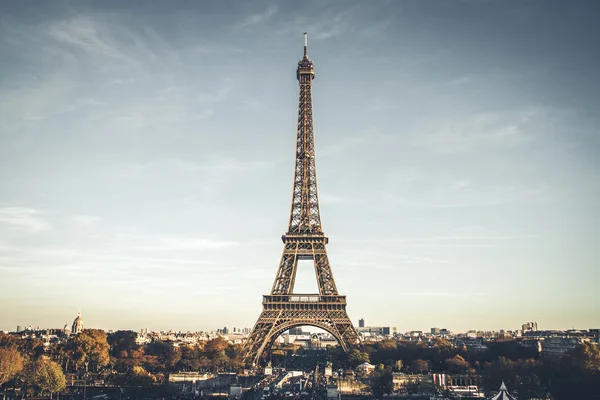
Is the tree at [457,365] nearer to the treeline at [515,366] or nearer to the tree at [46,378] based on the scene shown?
the treeline at [515,366]

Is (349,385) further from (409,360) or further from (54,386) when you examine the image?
(54,386)

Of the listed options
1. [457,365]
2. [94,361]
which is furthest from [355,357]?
[94,361]

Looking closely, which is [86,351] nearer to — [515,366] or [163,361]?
[163,361]

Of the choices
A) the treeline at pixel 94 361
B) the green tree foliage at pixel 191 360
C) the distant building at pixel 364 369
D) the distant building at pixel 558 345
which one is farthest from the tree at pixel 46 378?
the distant building at pixel 558 345

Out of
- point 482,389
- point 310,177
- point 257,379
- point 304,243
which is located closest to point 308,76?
point 310,177

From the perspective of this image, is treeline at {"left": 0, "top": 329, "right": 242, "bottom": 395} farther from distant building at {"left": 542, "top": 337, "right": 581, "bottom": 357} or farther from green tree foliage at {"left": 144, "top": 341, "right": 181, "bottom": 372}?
distant building at {"left": 542, "top": 337, "right": 581, "bottom": 357}

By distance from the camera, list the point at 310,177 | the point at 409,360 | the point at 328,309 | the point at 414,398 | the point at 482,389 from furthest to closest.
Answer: the point at 409,360
the point at 310,177
the point at 328,309
the point at 482,389
the point at 414,398

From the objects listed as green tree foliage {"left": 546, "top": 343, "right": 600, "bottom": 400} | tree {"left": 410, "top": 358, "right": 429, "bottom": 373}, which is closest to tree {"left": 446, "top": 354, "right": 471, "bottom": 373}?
tree {"left": 410, "top": 358, "right": 429, "bottom": 373}
